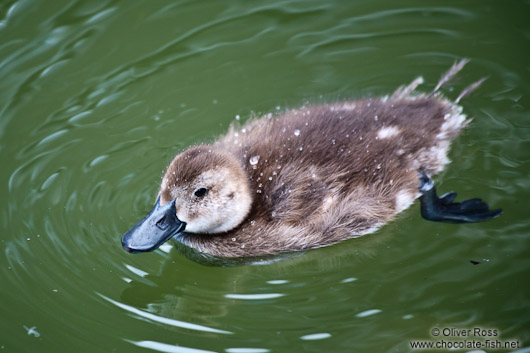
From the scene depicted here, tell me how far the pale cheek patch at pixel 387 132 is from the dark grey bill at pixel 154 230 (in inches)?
50.3

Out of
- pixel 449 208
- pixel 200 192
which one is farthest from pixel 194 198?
pixel 449 208

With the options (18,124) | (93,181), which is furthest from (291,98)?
(18,124)

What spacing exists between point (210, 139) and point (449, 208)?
170 centimetres

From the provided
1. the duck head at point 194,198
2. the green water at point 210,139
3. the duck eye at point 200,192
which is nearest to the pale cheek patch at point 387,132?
the green water at point 210,139

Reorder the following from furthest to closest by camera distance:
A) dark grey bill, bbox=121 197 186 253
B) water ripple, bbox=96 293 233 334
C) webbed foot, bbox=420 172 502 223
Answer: webbed foot, bbox=420 172 502 223 < dark grey bill, bbox=121 197 186 253 < water ripple, bbox=96 293 233 334

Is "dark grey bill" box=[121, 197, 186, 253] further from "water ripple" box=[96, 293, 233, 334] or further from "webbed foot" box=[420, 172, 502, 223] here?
"webbed foot" box=[420, 172, 502, 223]

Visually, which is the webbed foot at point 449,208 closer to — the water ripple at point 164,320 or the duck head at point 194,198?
the duck head at point 194,198

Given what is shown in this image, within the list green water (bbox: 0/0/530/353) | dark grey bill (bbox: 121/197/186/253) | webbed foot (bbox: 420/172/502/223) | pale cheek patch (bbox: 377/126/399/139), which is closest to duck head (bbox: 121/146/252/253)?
dark grey bill (bbox: 121/197/186/253)

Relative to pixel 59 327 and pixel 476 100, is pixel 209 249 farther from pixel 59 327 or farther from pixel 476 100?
pixel 476 100

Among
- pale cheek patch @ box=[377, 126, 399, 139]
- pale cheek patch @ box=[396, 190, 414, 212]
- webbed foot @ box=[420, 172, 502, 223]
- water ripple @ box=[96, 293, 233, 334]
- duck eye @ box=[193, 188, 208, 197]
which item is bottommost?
webbed foot @ box=[420, 172, 502, 223]

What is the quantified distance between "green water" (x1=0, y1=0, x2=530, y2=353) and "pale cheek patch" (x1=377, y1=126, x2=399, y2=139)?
1.75 feet

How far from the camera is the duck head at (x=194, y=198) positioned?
389cm

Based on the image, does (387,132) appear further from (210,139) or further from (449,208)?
(210,139)

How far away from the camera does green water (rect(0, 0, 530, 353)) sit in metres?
3.71
